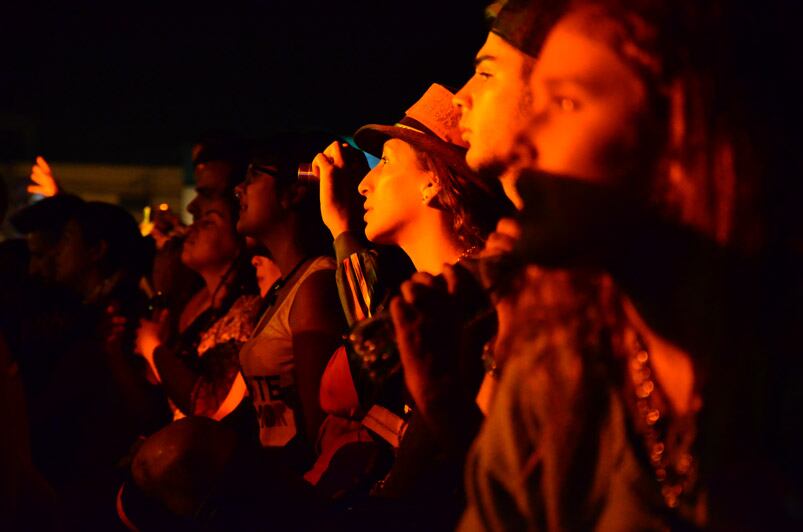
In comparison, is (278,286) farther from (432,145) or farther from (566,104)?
(566,104)

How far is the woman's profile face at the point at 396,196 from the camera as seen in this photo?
2.98 metres

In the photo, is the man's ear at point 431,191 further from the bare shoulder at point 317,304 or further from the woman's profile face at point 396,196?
the bare shoulder at point 317,304

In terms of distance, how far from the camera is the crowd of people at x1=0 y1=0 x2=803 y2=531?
143 cm

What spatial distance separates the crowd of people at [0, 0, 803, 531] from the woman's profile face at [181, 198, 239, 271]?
0.71 metres

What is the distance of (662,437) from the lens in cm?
156

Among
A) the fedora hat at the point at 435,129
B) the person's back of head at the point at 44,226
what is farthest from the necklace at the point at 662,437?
the person's back of head at the point at 44,226

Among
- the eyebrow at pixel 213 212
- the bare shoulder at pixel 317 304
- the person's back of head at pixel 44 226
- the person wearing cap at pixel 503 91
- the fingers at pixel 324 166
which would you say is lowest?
the person's back of head at pixel 44 226

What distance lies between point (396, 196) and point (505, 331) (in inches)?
48.9

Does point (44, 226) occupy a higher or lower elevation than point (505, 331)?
lower

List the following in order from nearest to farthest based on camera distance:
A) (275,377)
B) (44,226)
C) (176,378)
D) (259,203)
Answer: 1. (275,377)
2. (259,203)
3. (176,378)
4. (44,226)

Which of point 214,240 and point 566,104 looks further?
point 214,240

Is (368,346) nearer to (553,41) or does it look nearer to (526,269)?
(526,269)

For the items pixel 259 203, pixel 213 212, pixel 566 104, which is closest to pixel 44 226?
pixel 213 212

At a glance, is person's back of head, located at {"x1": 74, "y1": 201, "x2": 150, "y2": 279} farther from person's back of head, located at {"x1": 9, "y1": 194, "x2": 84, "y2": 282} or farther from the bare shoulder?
the bare shoulder
